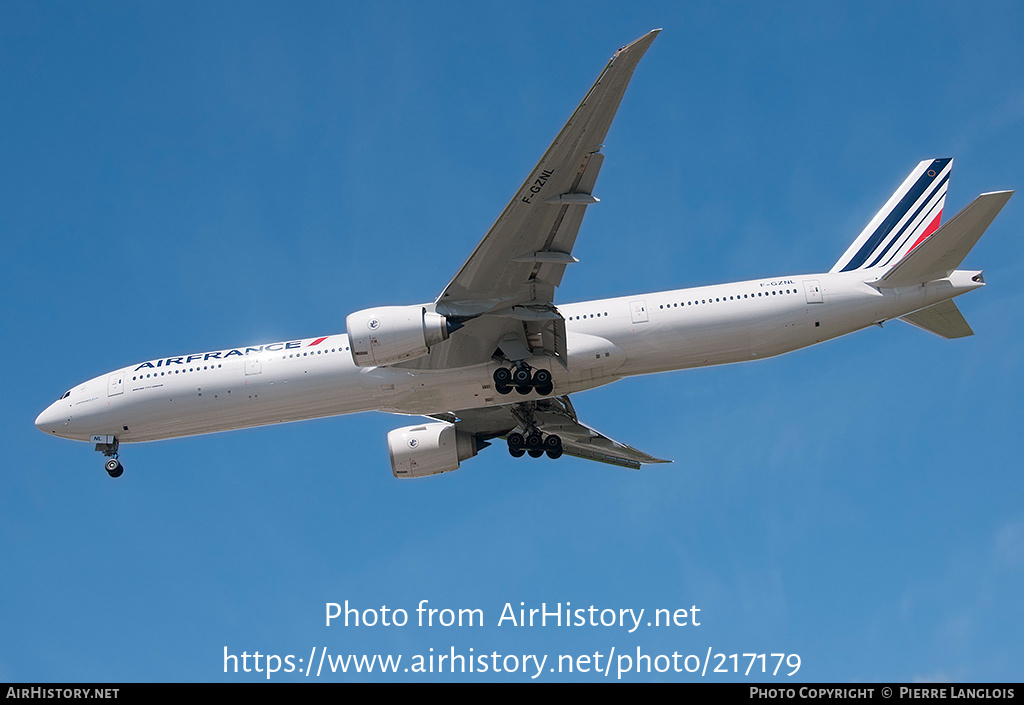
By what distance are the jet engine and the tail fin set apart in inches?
422

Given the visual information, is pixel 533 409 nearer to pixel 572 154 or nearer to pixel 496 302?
pixel 496 302

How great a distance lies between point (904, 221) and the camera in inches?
955

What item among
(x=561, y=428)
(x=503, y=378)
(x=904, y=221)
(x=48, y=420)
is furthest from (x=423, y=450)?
(x=904, y=221)

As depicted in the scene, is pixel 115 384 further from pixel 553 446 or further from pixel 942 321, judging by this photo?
pixel 942 321

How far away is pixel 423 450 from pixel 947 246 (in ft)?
44.3

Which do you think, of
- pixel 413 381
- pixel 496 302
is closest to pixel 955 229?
pixel 496 302

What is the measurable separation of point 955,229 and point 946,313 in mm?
2813

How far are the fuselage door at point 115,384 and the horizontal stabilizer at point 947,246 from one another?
17820 millimetres

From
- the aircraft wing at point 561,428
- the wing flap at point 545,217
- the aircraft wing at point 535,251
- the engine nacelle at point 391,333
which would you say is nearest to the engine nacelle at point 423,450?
the aircraft wing at point 561,428

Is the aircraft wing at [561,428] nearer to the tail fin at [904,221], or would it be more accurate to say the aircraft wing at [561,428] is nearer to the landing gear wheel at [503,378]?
the landing gear wheel at [503,378]

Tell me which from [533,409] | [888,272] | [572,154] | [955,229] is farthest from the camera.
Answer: [533,409]

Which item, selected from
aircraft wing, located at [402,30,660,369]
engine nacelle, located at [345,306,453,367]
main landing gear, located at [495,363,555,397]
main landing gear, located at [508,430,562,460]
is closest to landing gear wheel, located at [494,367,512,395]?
main landing gear, located at [495,363,555,397]

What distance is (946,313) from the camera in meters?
22.0

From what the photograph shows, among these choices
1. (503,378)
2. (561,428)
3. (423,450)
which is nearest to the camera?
(503,378)
